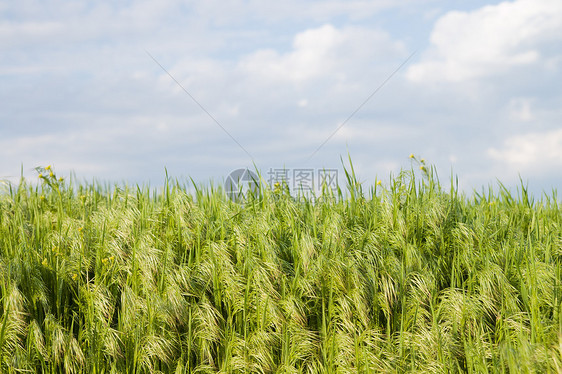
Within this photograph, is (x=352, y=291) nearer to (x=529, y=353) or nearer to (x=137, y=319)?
(x=529, y=353)

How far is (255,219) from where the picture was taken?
5.66 metres

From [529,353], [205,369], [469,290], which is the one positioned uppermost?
[469,290]

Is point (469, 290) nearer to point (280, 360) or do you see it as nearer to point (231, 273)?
point (280, 360)

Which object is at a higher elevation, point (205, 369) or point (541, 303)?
point (541, 303)

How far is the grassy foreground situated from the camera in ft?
14.6

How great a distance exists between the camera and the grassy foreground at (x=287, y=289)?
4461 mm

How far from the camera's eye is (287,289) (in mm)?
5012

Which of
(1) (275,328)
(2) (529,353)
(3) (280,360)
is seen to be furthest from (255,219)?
(2) (529,353)

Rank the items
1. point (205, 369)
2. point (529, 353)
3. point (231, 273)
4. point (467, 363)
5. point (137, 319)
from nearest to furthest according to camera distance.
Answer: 1. point (529, 353)
2. point (467, 363)
3. point (205, 369)
4. point (137, 319)
5. point (231, 273)

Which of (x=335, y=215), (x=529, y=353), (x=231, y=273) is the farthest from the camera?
(x=335, y=215)

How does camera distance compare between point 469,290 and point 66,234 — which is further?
point 66,234

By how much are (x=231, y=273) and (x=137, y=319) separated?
1072 mm

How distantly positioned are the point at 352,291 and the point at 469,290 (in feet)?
4.09

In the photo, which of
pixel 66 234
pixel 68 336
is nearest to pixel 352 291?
pixel 68 336
